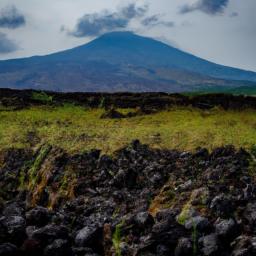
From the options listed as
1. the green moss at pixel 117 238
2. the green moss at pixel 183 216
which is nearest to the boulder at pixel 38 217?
the green moss at pixel 117 238

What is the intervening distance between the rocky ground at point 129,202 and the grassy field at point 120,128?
6.70ft

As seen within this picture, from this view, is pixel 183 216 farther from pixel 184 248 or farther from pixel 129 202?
pixel 129 202

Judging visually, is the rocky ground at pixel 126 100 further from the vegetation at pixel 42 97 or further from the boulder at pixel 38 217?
the boulder at pixel 38 217

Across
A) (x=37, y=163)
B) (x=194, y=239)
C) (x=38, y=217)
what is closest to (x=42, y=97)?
(x=37, y=163)

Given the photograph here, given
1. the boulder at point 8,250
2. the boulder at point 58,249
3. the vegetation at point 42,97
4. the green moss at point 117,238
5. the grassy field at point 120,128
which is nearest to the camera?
the boulder at point 8,250

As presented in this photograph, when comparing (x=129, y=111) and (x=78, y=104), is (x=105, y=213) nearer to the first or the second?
(x=129, y=111)

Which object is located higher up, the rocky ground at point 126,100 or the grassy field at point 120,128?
the rocky ground at point 126,100

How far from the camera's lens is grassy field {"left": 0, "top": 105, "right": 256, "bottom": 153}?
35031mm

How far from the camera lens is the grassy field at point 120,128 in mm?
35031

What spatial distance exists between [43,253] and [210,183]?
31.5 feet

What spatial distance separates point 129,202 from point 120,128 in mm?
15726

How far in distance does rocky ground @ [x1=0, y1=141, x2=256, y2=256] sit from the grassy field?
80.4 inches

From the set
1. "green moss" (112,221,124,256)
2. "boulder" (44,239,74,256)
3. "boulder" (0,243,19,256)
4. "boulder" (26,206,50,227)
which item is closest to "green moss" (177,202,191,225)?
"green moss" (112,221,124,256)

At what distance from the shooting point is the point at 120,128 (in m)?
41.7
